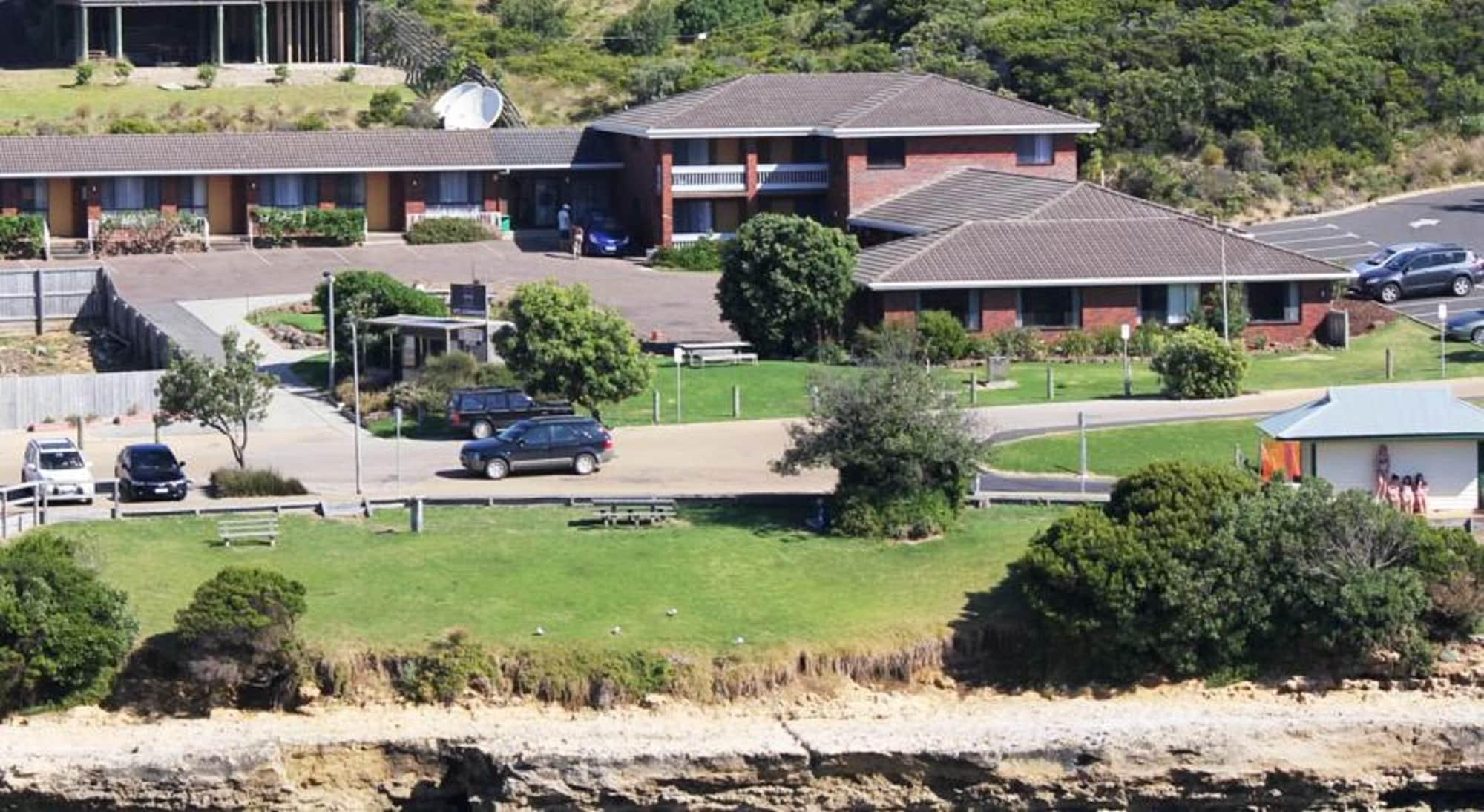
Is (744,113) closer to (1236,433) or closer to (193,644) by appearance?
(1236,433)

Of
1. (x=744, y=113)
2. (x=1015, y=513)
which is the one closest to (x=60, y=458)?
(x=1015, y=513)

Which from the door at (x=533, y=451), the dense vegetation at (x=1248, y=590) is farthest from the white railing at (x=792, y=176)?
the dense vegetation at (x=1248, y=590)

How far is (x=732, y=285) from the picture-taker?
77062 mm

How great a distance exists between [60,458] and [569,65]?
55.0m

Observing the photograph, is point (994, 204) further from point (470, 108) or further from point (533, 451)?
point (533, 451)

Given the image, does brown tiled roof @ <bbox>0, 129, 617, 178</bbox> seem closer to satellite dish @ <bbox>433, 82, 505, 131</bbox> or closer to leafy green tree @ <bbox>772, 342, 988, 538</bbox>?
satellite dish @ <bbox>433, 82, 505, 131</bbox>

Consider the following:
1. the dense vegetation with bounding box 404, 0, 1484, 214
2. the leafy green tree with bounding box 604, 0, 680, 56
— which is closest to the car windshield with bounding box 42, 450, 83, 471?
the dense vegetation with bounding box 404, 0, 1484, 214

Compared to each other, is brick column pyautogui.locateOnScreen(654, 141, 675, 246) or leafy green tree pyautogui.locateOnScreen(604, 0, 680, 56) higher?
leafy green tree pyautogui.locateOnScreen(604, 0, 680, 56)

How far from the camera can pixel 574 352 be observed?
66.8m

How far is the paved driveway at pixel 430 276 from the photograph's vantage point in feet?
267

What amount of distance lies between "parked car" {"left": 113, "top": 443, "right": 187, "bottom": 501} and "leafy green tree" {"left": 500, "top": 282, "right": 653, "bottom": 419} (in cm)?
979

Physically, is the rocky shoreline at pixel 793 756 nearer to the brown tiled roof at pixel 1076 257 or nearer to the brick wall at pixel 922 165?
the brown tiled roof at pixel 1076 257

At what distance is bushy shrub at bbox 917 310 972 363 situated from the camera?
247ft

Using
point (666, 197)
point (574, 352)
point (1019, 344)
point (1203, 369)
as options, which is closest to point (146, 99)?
point (666, 197)
